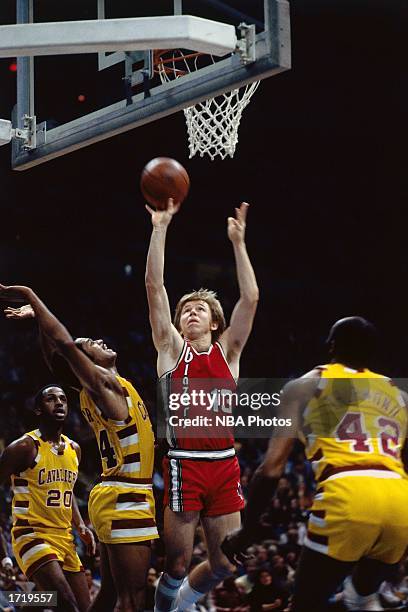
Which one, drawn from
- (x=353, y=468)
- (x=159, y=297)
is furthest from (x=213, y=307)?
(x=353, y=468)

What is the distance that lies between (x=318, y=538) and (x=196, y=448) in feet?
4.96

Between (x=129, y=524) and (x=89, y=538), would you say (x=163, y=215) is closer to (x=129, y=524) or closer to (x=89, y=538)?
(x=129, y=524)

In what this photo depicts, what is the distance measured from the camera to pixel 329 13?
410 inches

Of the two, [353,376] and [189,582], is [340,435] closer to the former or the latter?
[353,376]

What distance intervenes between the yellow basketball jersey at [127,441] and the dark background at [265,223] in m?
5.72

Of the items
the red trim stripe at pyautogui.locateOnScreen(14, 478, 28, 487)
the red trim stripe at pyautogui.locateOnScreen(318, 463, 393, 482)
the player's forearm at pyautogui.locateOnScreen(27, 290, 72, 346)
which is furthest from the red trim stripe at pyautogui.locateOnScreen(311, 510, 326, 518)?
the red trim stripe at pyautogui.locateOnScreen(14, 478, 28, 487)

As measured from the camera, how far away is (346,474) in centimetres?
427

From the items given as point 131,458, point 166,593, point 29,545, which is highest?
point 131,458

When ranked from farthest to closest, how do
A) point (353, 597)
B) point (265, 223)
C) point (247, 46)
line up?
point (265, 223)
point (247, 46)
point (353, 597)

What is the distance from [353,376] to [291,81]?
23.4 ft

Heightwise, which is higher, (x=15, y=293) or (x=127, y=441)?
(x=15, y=293)

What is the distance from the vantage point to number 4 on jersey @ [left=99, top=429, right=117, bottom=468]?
543 centimetres

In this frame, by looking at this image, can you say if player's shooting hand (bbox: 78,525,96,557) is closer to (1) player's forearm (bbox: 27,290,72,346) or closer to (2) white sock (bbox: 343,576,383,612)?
(1) player's forearm (bbox: 27,290,72,346)

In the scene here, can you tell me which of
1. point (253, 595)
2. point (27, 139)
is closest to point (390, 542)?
point (27, 139)
